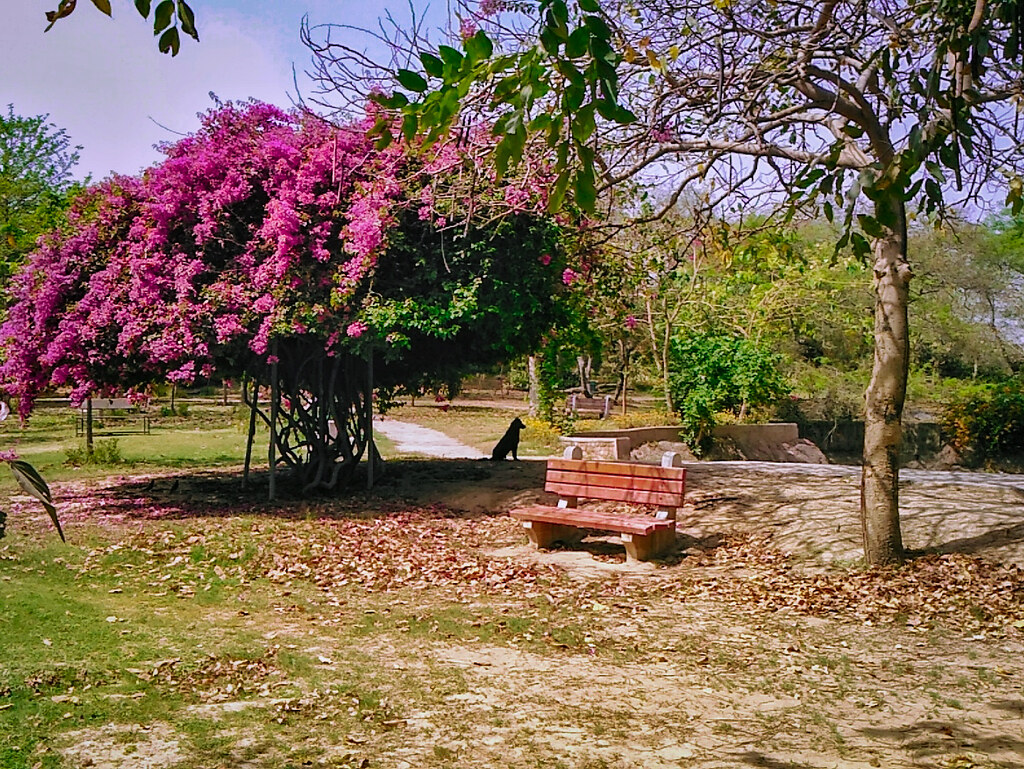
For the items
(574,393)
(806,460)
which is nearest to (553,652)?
(806,460)

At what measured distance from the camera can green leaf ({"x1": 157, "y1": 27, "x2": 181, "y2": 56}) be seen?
8.71 feet

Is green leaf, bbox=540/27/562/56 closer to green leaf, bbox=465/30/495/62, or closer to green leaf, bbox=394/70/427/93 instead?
green leaf, bbox=465/30/495/62

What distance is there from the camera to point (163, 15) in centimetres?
266

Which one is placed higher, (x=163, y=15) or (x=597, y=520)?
(x=163, y=15)

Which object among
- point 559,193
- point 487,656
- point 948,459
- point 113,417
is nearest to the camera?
point 559,193

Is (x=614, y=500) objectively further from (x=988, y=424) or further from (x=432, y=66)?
(x=988, y=424)

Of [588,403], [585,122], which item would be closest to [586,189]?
[585,122]

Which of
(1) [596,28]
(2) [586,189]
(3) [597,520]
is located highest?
(1) [596,28]

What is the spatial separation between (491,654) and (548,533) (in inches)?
136

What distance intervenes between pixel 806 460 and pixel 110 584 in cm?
1536

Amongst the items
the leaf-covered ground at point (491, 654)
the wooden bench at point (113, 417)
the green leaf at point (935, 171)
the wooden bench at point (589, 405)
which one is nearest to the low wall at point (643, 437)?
the leaf-covered ground at point (491, 654)

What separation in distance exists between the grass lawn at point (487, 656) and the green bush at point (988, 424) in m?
A: 13.3

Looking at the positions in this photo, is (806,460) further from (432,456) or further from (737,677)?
(737,677)

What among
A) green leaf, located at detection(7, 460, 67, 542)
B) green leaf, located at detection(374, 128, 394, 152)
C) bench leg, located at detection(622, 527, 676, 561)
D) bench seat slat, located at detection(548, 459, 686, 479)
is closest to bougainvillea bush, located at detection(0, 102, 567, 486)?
bench seat slat, located at detection(548, 459, 686, 479)
